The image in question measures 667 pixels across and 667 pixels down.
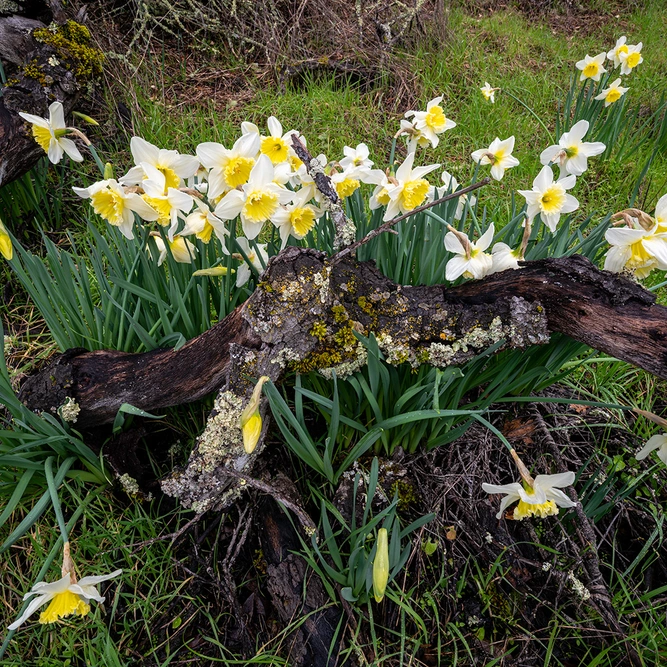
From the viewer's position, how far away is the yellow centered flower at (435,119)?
1875mm

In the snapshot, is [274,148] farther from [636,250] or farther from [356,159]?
[636,250]

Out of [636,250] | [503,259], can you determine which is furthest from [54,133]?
[636,250]

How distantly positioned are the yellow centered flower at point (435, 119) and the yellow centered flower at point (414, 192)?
0.51 metres

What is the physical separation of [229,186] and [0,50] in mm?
2015

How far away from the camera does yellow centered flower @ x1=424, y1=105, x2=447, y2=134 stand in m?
1.88

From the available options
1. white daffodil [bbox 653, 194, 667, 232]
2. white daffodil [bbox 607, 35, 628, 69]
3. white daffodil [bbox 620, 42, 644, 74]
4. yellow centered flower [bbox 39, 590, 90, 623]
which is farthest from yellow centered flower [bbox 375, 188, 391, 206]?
white daffodil [bbox 620, 42, 644, 74]

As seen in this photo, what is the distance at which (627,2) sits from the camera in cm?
591

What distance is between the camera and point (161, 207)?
1.35 metres

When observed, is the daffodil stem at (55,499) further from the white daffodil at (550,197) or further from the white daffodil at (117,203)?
the white daffodil at (550,197)

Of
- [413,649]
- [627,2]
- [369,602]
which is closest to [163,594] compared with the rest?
[369,602]

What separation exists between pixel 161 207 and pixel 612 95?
9.32 ft

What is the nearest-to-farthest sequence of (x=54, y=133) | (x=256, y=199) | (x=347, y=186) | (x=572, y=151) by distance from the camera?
(x=256, y=199)
(x=54, y=133)
(x=347, y=186)
(x=572, y=151)

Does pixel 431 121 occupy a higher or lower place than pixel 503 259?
higher

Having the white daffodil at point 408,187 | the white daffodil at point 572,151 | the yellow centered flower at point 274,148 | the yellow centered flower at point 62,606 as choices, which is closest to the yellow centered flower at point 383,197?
the white daffodil at point 408,187
